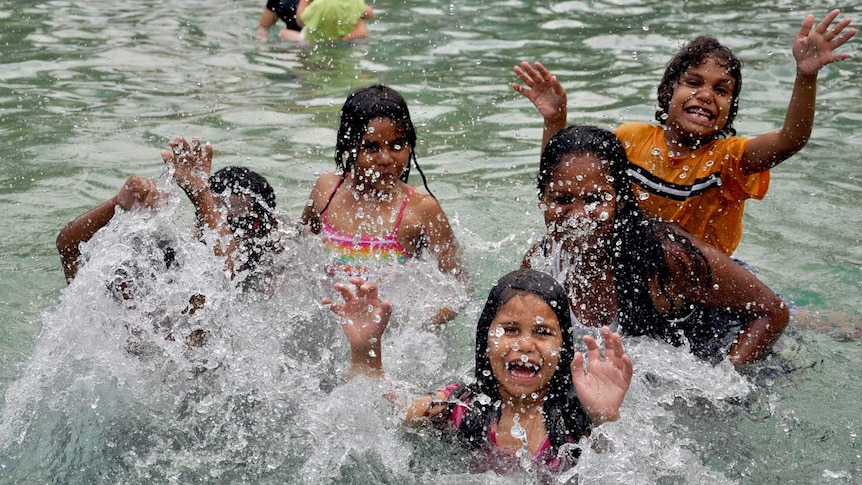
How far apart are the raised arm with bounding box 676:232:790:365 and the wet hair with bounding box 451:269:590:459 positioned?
2.43 ft

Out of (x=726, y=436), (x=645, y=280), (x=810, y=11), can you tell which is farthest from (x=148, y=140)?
(x=810, y=11)

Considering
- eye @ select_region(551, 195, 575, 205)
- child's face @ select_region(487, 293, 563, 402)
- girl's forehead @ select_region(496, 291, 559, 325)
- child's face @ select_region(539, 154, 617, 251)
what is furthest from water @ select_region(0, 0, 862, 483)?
eye @ select_region(551, 195, 575, 205)

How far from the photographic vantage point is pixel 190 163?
14.0ft

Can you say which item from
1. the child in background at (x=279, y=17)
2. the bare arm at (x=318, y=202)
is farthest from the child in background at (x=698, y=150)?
the child in background at (x=279, y=17)

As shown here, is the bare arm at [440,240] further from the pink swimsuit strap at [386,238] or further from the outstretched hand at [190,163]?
the outstretched hand at [190,163]

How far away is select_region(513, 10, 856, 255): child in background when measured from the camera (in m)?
4.36

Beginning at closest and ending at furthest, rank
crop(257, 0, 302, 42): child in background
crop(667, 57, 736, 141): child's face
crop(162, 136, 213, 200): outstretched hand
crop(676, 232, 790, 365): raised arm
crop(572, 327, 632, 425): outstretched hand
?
1. crop(572, 327, 632, 425): outstretched hand
2. crop(676, 232, 790, 365): raised arm
3. crop(162, 136, 213, 200): outstretched hand
4. crop(667, 57, 736, 141): child's face
5. crop(257, 0, 302, 42): child in background

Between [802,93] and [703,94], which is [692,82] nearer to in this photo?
[703,94]

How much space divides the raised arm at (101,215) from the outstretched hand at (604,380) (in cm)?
178

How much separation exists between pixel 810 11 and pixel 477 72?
3.83 meters

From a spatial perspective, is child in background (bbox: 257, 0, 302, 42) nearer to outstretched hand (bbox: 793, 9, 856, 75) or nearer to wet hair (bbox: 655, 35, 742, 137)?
wet hair (bbox: 655, 35, 742, 137)

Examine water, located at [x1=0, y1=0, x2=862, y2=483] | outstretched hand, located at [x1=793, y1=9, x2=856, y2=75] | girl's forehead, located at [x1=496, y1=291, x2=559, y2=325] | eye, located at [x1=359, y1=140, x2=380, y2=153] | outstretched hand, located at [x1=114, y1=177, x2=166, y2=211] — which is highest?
outstretched hand, located at [x1=793, y1=9, x2=856, y2=75]

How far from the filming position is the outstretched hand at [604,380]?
10.9ft

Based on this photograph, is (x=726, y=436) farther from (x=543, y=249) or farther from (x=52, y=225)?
(x=52, y=225)
